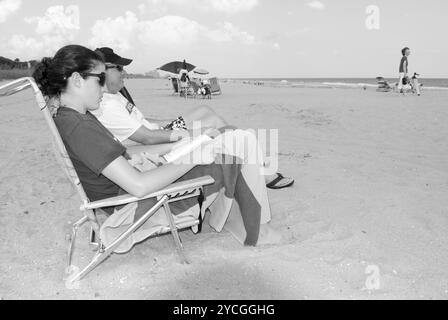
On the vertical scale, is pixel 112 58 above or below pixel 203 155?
above

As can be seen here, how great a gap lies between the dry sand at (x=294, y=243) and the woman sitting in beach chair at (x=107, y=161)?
0.38 meters

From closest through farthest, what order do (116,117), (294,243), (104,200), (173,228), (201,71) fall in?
(104,200) < (173,228) < (294,243) < (116,117) < (201,71)

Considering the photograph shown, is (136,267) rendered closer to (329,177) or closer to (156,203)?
(156,203)

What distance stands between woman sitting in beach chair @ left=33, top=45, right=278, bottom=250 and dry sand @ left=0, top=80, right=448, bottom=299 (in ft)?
1.26

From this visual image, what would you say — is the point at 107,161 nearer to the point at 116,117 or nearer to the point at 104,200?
the point at 104,200

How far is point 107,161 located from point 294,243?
58.8 inches

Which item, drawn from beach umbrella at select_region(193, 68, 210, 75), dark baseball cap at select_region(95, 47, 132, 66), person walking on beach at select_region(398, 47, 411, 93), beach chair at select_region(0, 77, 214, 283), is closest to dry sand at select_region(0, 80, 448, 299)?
beach chair at select_region(0, 77, 214, 283)

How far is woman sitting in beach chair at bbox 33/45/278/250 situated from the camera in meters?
2.04

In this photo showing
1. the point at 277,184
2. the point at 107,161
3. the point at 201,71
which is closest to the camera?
the point at 107,161

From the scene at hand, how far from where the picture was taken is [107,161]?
2.01m

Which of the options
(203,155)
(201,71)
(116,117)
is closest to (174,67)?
(201,71)
